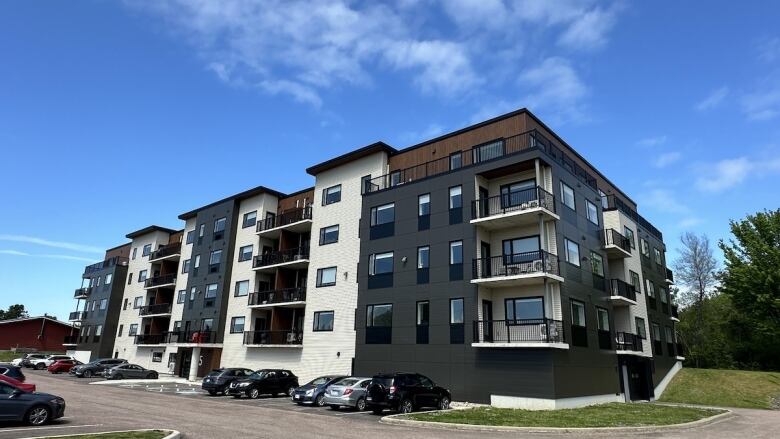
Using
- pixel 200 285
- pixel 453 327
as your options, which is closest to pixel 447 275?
pixel 453 327

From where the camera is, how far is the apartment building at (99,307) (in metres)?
59.5

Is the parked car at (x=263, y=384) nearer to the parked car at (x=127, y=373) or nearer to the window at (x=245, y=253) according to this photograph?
the window at (x=245, y=253)

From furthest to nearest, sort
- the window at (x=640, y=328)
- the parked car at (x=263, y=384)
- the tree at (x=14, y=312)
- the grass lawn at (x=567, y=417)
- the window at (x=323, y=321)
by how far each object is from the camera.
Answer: the tree at (x=14, y=312), the window at (x=640, y=328), the window at (x=323, y=321), the parked car at (x=263, y=384), the grass lawn at (x=567, y=417)

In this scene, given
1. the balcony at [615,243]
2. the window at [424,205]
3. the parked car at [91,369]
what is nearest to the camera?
the window at [424,205]

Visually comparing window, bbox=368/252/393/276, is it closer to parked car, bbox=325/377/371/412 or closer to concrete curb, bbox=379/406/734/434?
parked car, bbox=325/377/371/412

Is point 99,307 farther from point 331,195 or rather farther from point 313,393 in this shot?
point 313,393

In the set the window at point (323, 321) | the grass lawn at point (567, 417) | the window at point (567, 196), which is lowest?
the grass lawn at point (567, 417)

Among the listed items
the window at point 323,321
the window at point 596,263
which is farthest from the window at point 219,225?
the window at point 596,263

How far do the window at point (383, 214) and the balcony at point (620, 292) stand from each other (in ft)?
→ 48.2

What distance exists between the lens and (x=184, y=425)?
1553 cm

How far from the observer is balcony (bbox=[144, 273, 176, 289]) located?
52588 millimetres

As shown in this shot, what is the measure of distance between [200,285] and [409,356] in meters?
26.7

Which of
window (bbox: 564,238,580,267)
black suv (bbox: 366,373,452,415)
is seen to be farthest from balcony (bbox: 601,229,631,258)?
black suv (bbox: 366,373,452,415)

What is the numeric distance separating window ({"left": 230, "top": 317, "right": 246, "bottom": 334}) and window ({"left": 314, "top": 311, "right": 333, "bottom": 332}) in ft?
32.3
